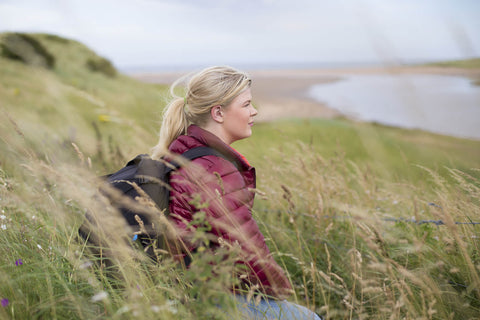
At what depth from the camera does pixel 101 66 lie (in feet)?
60.2

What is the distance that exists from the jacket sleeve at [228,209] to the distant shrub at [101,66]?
59.4 ft

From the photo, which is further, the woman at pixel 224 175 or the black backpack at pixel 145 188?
the black backpack at pixel 145 188

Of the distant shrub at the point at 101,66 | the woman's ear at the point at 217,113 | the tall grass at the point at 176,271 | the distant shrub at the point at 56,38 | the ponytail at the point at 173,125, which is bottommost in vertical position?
the distant shrub at the point at 101,66

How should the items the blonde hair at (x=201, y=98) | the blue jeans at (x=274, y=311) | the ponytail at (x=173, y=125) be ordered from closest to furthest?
the blue jeans at (x=274, y=311), the blonde hair at (x=201, y=98), the ponytail at (x=173, y=125)

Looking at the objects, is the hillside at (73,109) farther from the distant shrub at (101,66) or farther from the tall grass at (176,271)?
the tall grass at (176,271)

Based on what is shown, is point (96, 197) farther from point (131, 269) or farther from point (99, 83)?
point (99, 83)

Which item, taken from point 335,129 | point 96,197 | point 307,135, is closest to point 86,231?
point 96,197

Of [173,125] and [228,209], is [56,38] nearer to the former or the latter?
[173,125]

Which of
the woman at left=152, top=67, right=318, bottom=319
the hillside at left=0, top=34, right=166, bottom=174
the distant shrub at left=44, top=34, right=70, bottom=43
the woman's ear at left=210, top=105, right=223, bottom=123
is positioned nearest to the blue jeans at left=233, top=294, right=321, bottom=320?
the woman at left=152, top=67, right=318, bottom=319

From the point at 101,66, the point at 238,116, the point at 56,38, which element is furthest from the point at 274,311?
the point at 56,38

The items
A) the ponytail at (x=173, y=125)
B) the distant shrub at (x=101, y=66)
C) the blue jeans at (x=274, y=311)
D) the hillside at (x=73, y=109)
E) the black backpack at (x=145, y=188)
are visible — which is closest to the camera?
the blue jeans at (x=274, y=311)

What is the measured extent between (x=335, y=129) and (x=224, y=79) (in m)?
9.13

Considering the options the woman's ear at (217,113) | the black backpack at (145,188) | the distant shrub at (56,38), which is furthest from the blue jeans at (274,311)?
the distant shrub at (56,38)

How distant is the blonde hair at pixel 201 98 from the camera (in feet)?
7.47
